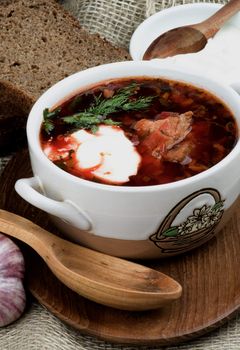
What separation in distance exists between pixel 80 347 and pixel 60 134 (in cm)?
55

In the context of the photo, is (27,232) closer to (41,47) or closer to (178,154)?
(178,154)

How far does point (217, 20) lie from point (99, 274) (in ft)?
4.76

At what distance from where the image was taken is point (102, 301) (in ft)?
5.59

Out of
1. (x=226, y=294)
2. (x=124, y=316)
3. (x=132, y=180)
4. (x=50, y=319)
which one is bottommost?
(x=50, y=319)

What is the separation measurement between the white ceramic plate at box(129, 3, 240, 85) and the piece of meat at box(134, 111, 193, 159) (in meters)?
0.73

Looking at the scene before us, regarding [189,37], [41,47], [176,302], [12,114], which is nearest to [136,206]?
[176,302]

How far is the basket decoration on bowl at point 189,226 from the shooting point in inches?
67.7

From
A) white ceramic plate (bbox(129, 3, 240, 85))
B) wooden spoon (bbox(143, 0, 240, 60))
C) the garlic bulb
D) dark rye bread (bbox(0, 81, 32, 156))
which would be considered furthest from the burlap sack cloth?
wooden spoon (bbox(143, 0, 240, 60))

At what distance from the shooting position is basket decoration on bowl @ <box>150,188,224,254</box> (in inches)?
67.7

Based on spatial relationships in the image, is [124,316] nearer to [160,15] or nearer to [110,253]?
[110,253]

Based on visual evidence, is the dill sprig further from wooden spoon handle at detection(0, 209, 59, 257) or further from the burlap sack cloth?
the burlap sack cloth

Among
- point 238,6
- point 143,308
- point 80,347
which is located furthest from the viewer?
point 238,6

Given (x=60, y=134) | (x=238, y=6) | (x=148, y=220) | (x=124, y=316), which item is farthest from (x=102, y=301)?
(x=238, y=6)

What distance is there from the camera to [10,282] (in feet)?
5.96
